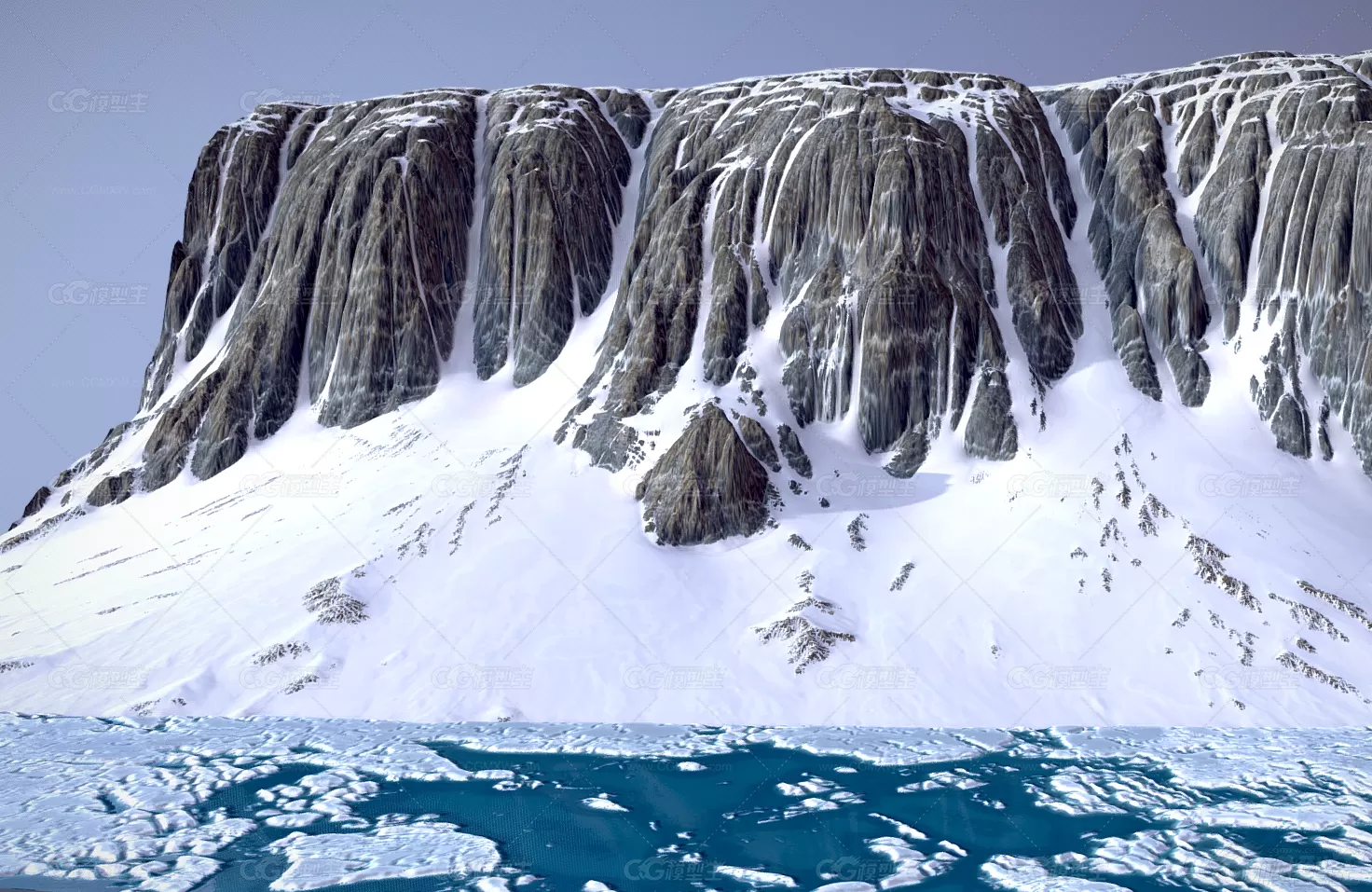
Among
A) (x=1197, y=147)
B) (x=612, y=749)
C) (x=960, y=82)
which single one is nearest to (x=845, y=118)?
(x=960, y=82)

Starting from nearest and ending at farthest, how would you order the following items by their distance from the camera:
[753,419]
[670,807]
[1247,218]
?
[670,807], [753,419], [1247,218]

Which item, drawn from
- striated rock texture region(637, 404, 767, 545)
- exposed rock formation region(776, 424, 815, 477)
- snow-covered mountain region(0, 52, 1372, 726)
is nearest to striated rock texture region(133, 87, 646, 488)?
snow-covered mountain region(0, 52, 1372, 726)

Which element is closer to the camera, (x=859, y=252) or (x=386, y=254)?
(x=859, y=252)

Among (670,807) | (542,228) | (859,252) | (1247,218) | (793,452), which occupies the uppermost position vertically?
(1247,218)

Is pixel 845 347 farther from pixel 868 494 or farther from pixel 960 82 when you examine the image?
pixel 960 82

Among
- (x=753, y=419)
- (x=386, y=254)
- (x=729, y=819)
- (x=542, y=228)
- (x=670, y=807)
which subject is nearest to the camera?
(x=729, y=819)

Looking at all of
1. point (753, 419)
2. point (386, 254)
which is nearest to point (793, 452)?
point (753, 419)

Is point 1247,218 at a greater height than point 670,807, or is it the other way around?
point 1247,218

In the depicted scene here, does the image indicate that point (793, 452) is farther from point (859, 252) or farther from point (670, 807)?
point (670, 807)
